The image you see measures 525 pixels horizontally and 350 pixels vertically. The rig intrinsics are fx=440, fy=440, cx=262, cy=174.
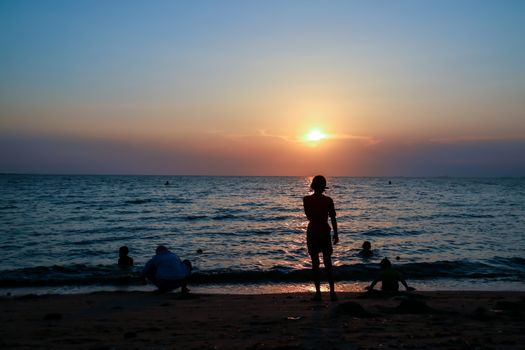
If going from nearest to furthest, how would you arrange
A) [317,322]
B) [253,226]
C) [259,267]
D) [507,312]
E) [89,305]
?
1. [317,322]
2. [507,312]
3. [89,305]
4. [259,267]
5. [253,226]

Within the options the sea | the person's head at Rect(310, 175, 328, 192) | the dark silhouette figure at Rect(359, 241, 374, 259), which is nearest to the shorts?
the person's head at Rect(310, 175, 328, 192)

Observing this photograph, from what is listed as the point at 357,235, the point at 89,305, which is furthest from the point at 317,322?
the point at 357,235

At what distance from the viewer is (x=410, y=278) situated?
13883 mm

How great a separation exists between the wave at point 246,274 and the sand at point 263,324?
3552mm

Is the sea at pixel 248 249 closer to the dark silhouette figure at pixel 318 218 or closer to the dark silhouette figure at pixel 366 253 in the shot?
the dark silhouette figure at pixel 366 253

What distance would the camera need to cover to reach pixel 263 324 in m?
6.72

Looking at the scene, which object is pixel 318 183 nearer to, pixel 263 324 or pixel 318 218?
pixel 318 218

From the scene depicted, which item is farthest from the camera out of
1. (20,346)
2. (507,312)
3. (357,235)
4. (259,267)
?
(357,235)

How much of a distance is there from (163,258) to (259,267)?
5797 mm

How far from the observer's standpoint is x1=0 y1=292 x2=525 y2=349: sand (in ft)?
18.3

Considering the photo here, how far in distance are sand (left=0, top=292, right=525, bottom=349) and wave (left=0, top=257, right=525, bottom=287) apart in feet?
11.7

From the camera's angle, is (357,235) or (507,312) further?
(357,235)

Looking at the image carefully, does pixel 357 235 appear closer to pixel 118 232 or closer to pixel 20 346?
pixel 118 232

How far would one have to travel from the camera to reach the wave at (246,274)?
13180 mm
